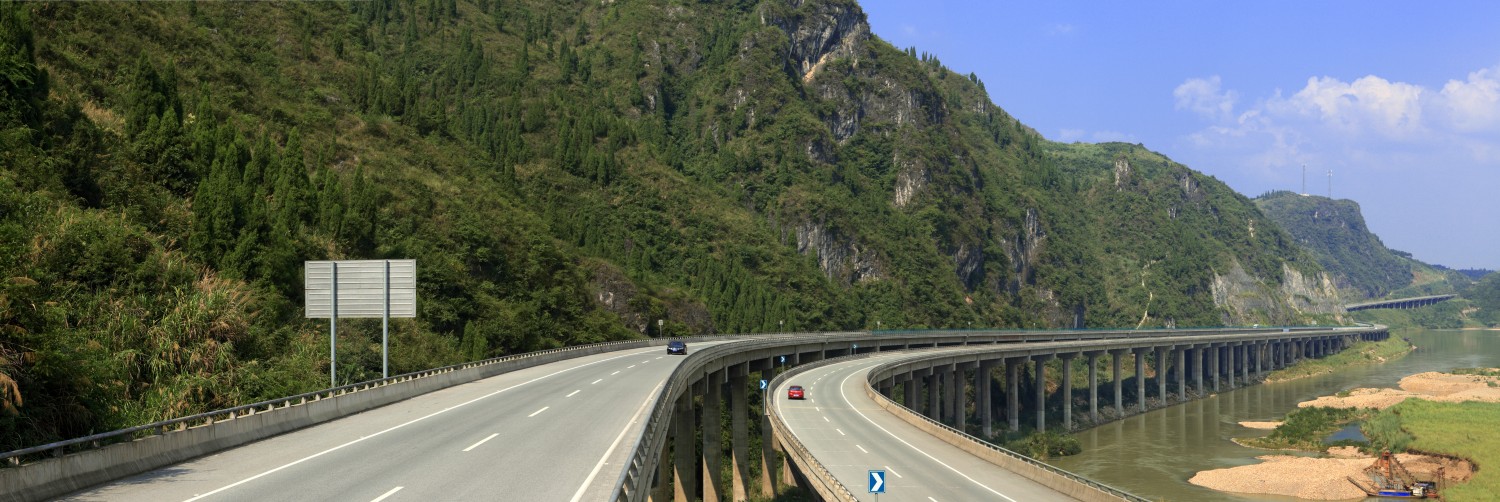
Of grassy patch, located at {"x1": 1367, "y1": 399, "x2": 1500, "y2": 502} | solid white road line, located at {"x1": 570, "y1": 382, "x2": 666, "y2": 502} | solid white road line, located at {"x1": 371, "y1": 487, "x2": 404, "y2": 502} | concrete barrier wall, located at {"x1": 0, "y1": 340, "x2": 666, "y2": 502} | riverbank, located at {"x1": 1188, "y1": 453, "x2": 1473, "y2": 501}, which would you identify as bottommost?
riverbank, located at {"x1": 1188, "y1": 453, "x2": 1473, "y2": 501}

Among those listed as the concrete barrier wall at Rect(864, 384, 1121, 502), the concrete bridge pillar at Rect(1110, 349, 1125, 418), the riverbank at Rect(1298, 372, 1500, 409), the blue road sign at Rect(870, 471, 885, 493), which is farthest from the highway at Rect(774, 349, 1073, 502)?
the riverbank at Rect(1298, 372, 1500, 409)

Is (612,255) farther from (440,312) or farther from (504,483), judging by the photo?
(504,483)

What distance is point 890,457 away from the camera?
4259cm

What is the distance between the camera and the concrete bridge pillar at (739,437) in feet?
238

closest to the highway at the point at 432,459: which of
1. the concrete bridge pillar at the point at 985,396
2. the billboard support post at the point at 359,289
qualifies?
the billboard support post at the point at 359,289

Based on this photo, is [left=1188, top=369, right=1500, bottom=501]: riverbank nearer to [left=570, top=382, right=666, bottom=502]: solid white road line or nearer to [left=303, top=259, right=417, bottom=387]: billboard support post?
[left=570, top=382, right=666, bottom=502]: solid white road line

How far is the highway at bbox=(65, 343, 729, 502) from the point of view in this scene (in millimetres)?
18969

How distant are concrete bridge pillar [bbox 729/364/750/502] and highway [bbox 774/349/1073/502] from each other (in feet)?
20.0

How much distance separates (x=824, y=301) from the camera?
171m

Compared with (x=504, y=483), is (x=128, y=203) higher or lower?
higher

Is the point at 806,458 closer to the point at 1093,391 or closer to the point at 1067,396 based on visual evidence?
the point at 1067,396

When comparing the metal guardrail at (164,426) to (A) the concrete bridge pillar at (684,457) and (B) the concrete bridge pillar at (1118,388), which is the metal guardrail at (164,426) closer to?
(A) the concrete bridge pillar at (684,457)

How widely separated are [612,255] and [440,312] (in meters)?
65.2

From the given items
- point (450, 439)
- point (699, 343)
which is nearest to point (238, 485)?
point (450, 439)
